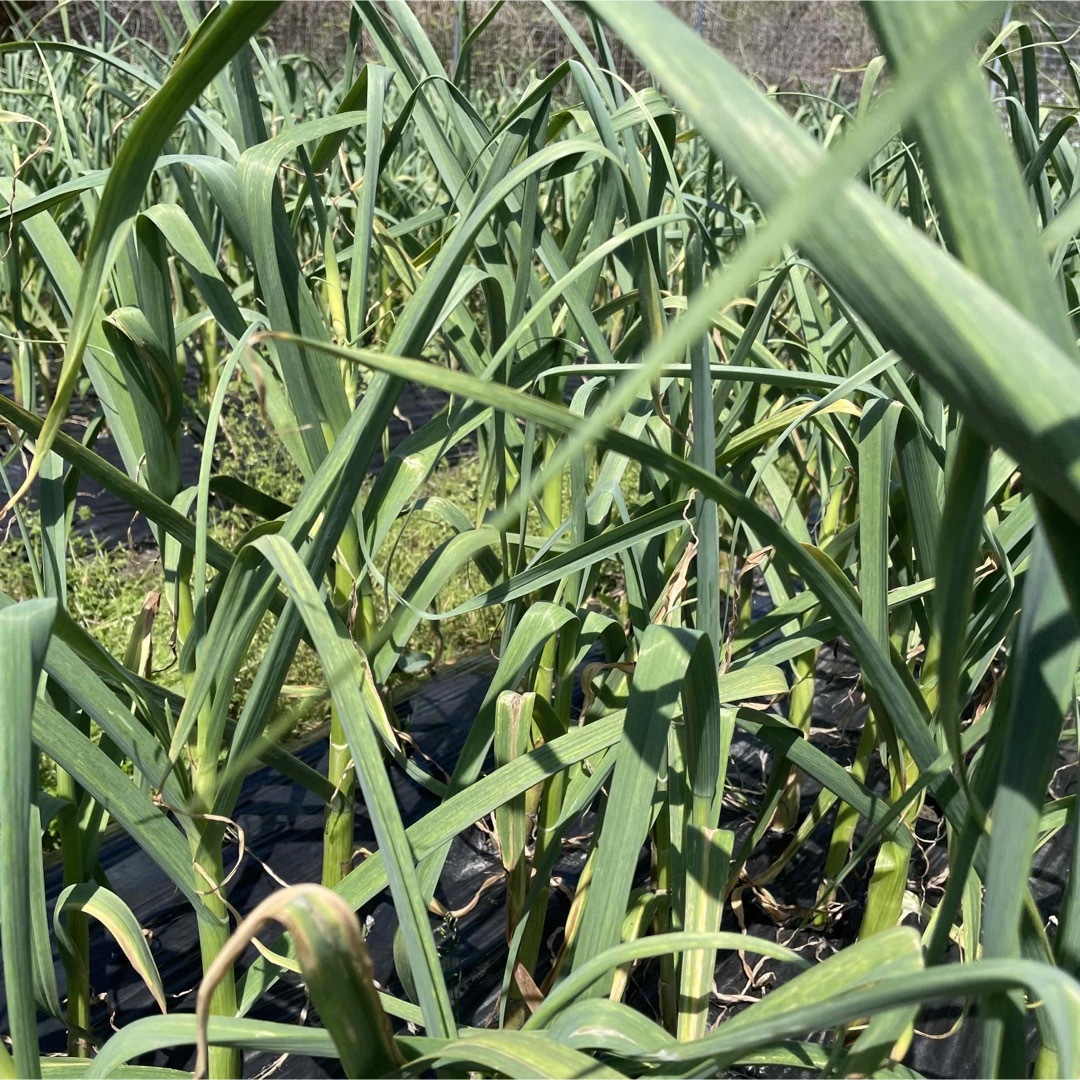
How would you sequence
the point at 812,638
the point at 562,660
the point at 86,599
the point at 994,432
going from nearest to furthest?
the point at 994,432
the point at 812,638
the point at 562,660
the point at 86,599

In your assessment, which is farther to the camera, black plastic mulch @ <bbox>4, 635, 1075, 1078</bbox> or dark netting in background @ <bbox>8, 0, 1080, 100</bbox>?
dark netting in background @ <bbox>8, 0, 1080, 100</bbox>

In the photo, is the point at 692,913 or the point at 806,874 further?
the point at 806,874

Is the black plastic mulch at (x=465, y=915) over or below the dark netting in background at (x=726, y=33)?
below

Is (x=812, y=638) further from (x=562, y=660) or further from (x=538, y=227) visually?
(x=538, y=227)

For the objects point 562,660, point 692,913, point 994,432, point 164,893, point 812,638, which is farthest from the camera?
point 164,893

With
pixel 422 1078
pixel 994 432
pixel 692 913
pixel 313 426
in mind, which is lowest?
pixel 422 1078

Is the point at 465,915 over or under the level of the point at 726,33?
under

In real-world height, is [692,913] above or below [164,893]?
below

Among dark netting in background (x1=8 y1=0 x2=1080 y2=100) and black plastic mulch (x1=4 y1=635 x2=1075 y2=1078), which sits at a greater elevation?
dark netting in background (x1=8 y1=0 x2=1080 y2=100)

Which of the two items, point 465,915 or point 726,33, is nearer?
point 465,915

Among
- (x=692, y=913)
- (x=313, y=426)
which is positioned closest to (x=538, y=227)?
(x=313, y=426)

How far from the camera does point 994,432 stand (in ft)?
0.81

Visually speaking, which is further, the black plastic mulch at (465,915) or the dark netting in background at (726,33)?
the dark netting in background at (726,33)

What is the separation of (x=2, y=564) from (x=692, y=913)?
1.62 meters
